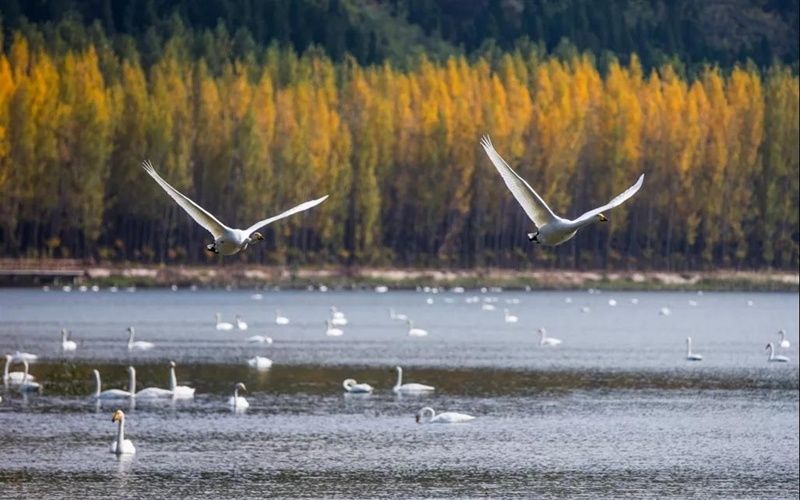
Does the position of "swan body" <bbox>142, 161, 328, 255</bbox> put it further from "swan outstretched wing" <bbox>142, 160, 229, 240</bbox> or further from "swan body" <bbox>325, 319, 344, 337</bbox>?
"swan body" <bbox>325, 319, 344, 337</bbox>

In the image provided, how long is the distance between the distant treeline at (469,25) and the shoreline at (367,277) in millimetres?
33626

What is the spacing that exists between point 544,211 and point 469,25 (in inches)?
5934

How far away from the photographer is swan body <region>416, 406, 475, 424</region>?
39.4 meters

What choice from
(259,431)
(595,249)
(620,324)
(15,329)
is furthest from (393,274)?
(259,431)

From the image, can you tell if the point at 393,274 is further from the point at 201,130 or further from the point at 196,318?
the point at 196,318

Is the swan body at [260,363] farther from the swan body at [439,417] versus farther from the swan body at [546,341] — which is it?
the swan body at [546,341]

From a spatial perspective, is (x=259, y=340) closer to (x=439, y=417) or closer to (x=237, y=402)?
(x=237, y=402)

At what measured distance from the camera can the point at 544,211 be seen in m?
19.4

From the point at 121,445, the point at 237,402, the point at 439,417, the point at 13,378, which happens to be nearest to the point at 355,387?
the point at 237,402

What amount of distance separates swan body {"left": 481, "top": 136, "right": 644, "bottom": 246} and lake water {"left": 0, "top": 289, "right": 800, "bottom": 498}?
11909mm

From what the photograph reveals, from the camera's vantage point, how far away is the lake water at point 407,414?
3206cm

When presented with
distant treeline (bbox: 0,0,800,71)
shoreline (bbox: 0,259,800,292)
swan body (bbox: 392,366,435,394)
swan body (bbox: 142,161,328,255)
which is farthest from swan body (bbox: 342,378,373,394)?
distant treeline (bbox: 0,0,800,71)

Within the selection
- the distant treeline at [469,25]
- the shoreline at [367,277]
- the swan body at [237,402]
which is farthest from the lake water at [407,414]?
the distant treeline at [469,25]

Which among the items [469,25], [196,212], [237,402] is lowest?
[237,402]
